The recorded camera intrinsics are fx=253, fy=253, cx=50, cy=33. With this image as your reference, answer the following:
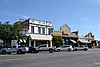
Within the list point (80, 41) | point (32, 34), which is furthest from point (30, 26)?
point (80, 41)

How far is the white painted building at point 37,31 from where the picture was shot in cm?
6098

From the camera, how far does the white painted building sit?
200ft

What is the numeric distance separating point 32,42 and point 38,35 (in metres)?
2.31

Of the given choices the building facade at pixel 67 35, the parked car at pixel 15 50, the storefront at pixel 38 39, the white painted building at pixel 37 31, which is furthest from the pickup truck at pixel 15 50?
the building facade at pixel 67 35

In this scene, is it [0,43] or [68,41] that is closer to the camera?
[0,43]

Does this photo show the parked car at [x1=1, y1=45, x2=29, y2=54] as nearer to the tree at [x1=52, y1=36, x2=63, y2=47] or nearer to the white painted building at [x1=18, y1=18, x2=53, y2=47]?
the white painted building at [x1=18, y1=18, x2=53, y2=47]

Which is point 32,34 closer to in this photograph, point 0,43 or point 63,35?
point 0,43

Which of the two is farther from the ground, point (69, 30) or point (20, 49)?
point (69, 30)

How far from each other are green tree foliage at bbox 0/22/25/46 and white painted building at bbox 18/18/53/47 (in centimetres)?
455

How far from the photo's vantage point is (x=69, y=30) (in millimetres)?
76875

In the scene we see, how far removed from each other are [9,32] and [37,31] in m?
11.0

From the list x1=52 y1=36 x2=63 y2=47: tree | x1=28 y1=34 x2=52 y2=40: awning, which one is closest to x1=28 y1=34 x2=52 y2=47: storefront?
x1=28 y1=34 x2=52 y2=40: awning

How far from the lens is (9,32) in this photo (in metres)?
53.3

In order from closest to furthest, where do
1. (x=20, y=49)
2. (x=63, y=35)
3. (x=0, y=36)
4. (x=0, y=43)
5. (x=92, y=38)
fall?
(x=20, y=49)
(x=0, y=36)
(x=0, y=43)
(x=63, y=35)
(x=92, y=38)
